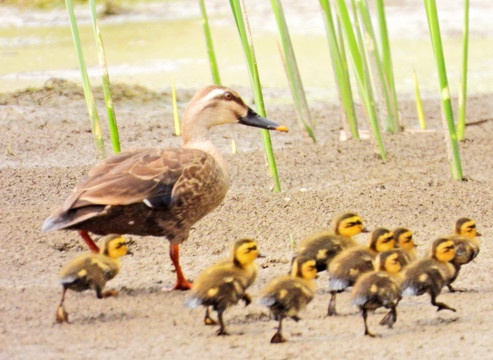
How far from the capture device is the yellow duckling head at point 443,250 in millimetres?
4176

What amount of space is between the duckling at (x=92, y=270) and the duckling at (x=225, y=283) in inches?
19.2

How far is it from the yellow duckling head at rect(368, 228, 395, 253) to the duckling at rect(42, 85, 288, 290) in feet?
2.87

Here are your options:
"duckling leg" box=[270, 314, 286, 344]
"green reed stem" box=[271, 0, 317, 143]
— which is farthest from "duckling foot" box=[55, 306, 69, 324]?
"green reed stem" box=[271, 0, 317, 143]

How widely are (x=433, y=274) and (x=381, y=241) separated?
0.46 m

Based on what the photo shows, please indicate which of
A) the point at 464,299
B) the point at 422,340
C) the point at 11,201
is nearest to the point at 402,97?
the point at 11,201

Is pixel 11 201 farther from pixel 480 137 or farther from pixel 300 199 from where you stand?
pixel 480 137

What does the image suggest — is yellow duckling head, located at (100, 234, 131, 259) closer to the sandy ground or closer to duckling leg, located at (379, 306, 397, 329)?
the sandy ground

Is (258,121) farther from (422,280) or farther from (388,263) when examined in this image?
(422,280)

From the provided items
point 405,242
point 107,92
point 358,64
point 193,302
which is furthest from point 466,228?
point 107,92

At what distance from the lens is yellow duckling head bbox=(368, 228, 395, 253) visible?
4418 millimetres

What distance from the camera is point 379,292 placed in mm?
3766

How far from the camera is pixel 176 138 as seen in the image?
7992 mm

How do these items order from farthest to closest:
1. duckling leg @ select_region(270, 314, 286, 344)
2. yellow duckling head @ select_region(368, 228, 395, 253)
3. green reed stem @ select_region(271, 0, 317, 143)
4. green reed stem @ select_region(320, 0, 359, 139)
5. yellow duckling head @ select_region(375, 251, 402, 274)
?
1. green reed stem @ select_region(320, 0, 359, 139)
2. green reed stem @ select_region(271, 0, 317, 143)
3. yellow duckling head @ select_region(368, 228, 395, 253)
4. yellow duckling head @ select_region(375, 251, 402, 274)
5. duckling leg @ select_region(270, 314, 286, 344)

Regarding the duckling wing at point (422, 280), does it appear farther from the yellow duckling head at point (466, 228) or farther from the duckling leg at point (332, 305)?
the yellow duckling head at point (466, 228)
